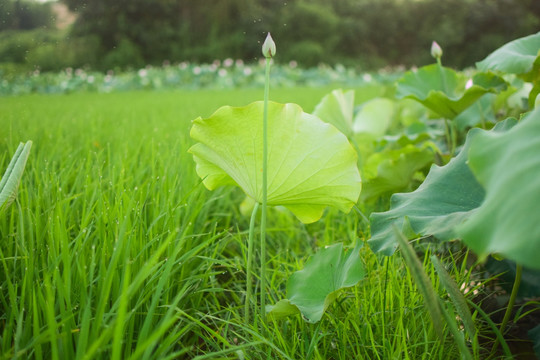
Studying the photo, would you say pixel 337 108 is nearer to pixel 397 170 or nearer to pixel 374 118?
pixel 397 170

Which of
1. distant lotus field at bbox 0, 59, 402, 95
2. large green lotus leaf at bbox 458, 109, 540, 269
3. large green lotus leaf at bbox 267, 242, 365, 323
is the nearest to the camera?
large green lotus leaf at bbox 458, 109, 540, 269

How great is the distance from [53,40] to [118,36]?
22.8 feet

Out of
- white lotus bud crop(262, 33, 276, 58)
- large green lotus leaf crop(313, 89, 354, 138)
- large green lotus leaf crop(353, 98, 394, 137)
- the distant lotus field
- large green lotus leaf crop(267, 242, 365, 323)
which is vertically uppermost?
white lotus bud crop(262, 33, 276, 58)

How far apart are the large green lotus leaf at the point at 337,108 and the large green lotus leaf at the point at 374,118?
360 millimetres

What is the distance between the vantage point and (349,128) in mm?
1166

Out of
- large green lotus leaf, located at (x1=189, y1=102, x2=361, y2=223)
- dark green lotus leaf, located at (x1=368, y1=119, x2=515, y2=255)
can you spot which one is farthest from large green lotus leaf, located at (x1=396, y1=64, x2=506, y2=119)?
large green lotus leaf, located at (x1=189, y1=102, x2=361, y2=223)

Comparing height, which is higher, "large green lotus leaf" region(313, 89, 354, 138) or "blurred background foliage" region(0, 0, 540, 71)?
"large green lotus leaf" region(313, 89, 354, 138)

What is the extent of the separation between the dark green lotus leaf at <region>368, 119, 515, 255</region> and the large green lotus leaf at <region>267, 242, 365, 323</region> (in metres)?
0.04

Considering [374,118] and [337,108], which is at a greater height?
[337,108]

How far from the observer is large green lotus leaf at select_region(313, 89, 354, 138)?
1.09 meters

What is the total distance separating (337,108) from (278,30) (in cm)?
987

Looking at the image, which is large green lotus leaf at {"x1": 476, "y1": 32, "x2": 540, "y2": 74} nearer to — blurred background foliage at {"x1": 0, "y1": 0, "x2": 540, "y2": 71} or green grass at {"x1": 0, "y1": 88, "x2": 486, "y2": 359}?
green grass at {"x1": 0, "y1": 88, "x2": 486, "y2": 359}

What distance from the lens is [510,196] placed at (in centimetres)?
32

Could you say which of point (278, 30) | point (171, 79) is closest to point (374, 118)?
point (171, 79)
